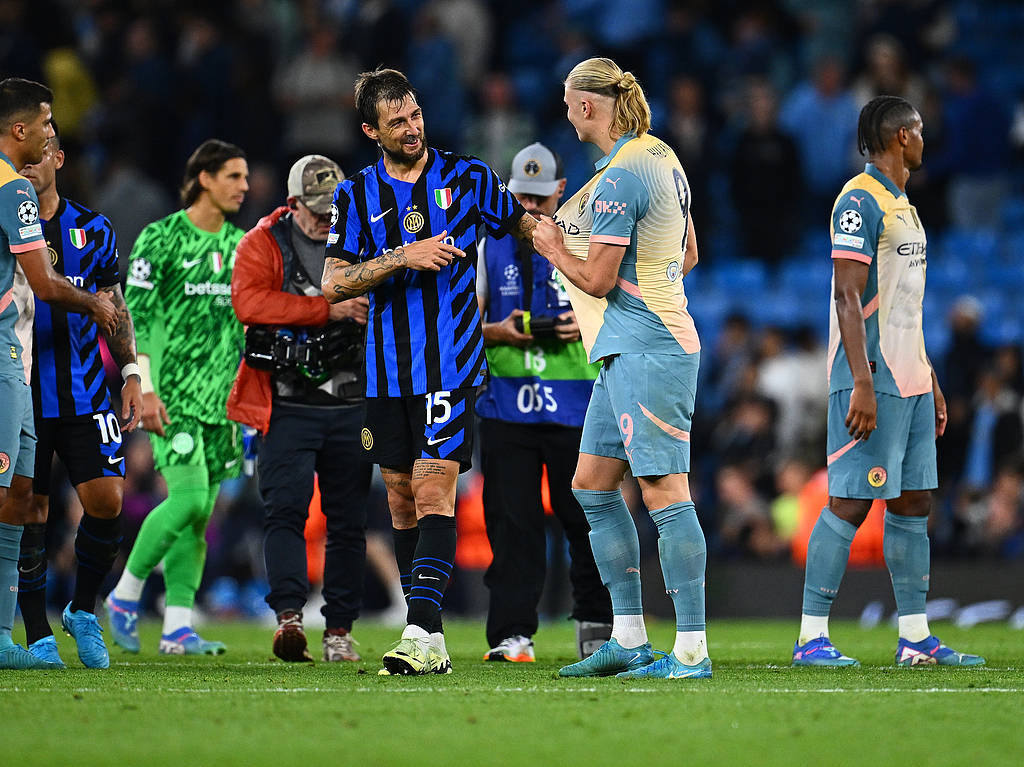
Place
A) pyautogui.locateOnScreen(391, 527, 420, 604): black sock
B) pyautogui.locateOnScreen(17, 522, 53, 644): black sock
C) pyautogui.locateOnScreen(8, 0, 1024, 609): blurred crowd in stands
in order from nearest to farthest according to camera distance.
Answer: pyautogui.locateOnScreen(391, 527, 420, 604): black sock → pyautogui.locateOnScreen(17, 522, 53, 644): black sock → pyautogui.locateOnScreen(8, 0, 1024, 609): blurred crowd in stands

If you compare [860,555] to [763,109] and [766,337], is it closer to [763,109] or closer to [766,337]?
[766,337]

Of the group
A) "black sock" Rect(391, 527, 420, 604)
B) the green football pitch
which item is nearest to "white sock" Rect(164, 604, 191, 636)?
the green football pitch

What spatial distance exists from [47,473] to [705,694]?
3.71 m

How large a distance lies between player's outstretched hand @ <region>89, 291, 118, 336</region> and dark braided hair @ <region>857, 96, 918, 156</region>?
146 inches

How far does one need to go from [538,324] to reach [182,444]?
226 centimetres

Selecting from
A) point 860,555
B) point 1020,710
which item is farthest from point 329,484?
point 860,555

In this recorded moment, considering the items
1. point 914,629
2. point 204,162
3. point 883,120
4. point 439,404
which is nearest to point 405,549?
point 439,404

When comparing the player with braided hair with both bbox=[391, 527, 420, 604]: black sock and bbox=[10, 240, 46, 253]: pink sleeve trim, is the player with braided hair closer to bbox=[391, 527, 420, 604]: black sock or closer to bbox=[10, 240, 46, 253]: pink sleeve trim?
bbox=[391, 527, 420, 604]: black sock

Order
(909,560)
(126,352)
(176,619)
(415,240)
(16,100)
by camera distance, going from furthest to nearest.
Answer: (176,619) → (126,352) → (909,560) → (16,100) → (415,240)

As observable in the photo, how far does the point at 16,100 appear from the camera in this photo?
277 inches

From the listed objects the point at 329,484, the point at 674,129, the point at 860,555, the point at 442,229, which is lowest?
the point at 860,555

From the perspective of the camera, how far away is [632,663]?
6.62 metres

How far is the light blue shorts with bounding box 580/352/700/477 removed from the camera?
20.9 ft

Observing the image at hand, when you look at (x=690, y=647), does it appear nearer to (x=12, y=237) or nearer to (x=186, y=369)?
(x=12, y=237)
